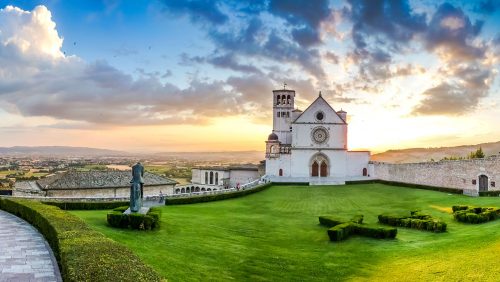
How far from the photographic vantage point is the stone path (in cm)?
1165

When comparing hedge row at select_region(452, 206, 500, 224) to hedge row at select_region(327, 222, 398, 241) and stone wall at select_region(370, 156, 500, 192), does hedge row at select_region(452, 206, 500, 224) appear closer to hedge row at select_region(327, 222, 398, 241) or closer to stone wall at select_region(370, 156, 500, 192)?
hedge row at select_region(327, 222, 398, 241)

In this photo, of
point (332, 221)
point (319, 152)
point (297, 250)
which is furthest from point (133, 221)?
point (319, 152)

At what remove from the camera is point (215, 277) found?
14.5 metres

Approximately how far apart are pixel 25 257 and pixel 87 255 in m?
4.16

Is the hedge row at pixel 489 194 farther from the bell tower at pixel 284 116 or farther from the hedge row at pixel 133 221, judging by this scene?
the bell tower at pixel 284 116

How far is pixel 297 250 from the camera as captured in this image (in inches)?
766

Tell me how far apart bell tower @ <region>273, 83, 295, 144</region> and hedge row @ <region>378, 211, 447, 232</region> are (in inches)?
1621

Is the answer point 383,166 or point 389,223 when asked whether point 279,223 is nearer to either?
point 389,223

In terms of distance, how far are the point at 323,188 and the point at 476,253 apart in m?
35.1

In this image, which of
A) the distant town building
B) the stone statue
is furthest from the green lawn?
the distant town building

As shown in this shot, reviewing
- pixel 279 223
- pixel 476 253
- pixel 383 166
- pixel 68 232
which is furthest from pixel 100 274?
pixel 383 166

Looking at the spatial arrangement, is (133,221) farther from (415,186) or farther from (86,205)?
(415,186)

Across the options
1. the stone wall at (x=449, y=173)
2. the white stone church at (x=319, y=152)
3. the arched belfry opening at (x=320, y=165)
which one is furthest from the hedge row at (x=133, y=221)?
the arched belfry opening at (x=320, y=165)

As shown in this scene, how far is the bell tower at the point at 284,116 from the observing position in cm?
6812
